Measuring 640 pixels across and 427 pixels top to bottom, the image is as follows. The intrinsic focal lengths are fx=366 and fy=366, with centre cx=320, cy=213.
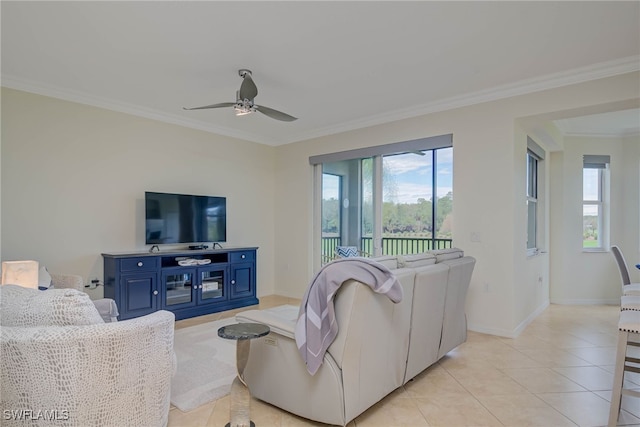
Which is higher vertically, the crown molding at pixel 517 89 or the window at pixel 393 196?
the crown molding at pixel 517 89

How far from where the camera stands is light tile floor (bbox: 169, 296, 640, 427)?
2.23 metres

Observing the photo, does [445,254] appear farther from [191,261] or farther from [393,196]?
[191,261]

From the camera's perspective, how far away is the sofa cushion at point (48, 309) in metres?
1.58

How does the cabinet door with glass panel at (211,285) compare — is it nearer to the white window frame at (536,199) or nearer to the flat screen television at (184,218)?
the flat screen television at (184,218)

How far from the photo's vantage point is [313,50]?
307 centimetres

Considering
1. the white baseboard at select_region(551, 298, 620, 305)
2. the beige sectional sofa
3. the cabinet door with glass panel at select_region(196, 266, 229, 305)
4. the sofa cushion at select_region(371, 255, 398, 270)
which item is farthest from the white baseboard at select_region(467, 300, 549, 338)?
the cabinet door with glass panel at select_region(196, 266, 229, 305)

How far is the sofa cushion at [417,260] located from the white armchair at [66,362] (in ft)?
5.37

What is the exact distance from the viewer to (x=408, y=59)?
3.24m

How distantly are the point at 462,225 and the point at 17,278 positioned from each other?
4.21 meters

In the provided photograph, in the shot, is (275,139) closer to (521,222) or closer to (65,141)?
(65,141)

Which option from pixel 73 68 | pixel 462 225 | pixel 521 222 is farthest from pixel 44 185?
pixel 521 222

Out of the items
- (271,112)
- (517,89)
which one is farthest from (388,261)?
(517,89)

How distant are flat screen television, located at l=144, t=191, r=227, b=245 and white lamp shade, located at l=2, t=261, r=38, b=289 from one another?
5.35 ft

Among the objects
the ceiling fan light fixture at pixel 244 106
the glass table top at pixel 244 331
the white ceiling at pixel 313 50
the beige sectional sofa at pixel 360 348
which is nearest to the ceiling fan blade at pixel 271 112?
the ceiling fan light fixture at pixel 244 106
